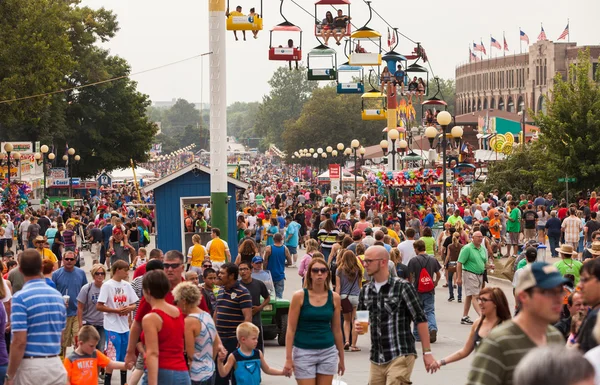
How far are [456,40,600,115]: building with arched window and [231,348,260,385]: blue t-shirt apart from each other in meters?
93.8

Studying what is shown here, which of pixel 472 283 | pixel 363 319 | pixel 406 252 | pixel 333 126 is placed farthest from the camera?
pixel 333 126

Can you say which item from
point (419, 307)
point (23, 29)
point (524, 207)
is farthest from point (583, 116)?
point (419, 307)

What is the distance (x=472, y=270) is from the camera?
1764 cm

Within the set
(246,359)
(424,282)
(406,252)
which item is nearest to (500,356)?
(246,359)

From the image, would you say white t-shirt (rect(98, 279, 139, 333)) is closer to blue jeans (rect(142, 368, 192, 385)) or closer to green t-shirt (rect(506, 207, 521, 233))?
blue jeans (rect(142, 368, 192, 385))

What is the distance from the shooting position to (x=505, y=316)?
346 inches

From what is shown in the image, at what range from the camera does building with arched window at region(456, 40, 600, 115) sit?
378 feet

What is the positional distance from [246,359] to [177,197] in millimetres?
19284

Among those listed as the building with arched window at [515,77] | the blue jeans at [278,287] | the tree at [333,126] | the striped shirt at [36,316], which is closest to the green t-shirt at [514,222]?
the blue jeans at [278,287]

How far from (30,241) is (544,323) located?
2431 centimetres

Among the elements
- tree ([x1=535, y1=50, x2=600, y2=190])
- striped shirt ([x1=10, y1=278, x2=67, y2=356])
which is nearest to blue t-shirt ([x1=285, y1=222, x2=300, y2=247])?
tree ([x1=535, y1=50, x2=600, y2=190])

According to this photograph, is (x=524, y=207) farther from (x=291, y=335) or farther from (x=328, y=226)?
(x=291, y=335)

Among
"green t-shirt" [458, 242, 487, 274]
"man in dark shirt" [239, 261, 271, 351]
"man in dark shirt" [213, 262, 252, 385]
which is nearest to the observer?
"man in dark shirt" [213, 262, 252, 385]

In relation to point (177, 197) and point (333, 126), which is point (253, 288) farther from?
point (333, 126)
